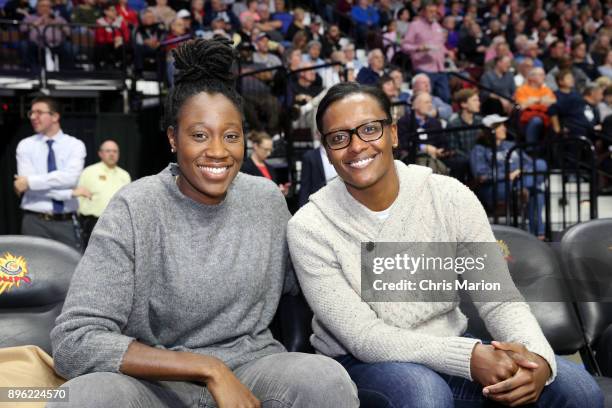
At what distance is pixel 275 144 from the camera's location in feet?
29.1

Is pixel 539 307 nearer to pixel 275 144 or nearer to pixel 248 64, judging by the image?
pixel 275 144

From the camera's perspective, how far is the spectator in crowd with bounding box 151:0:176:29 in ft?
34.4

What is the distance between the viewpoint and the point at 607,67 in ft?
40.9

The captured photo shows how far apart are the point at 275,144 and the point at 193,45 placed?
632 centimetres

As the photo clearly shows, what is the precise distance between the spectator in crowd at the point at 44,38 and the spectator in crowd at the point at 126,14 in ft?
2.37

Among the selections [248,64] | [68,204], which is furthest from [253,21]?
[68,204]

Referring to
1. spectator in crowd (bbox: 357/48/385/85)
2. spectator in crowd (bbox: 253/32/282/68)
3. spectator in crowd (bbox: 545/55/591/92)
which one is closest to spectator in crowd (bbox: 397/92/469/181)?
spectator in crowd (bbox: 357/48/385/85)

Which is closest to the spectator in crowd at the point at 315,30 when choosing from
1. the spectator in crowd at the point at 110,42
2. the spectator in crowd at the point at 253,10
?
the spectator in crowd at the point at 253,10

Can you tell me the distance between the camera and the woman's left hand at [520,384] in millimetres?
2367

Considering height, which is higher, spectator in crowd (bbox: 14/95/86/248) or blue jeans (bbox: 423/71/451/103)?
blue jeans (bbox: 423/71/451/103)

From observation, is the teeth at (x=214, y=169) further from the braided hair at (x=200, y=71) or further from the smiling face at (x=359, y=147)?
the smiling face at (x=359, y=147)

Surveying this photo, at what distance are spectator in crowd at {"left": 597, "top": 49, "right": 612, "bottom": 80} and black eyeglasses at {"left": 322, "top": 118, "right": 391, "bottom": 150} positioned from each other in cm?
1055

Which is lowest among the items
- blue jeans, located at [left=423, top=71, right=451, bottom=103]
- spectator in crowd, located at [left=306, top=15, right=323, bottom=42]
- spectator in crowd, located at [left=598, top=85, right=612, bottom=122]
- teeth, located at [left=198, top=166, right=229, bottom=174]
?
teeth, located at [left=198, top=166, right=229, bottom=174]

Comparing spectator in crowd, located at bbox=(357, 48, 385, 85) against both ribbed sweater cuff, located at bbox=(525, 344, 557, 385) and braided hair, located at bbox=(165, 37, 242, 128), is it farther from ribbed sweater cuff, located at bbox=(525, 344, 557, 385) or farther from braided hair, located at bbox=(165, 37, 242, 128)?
ribbed sweater cuff, located at bbox=(525, 344, 557, 385)
